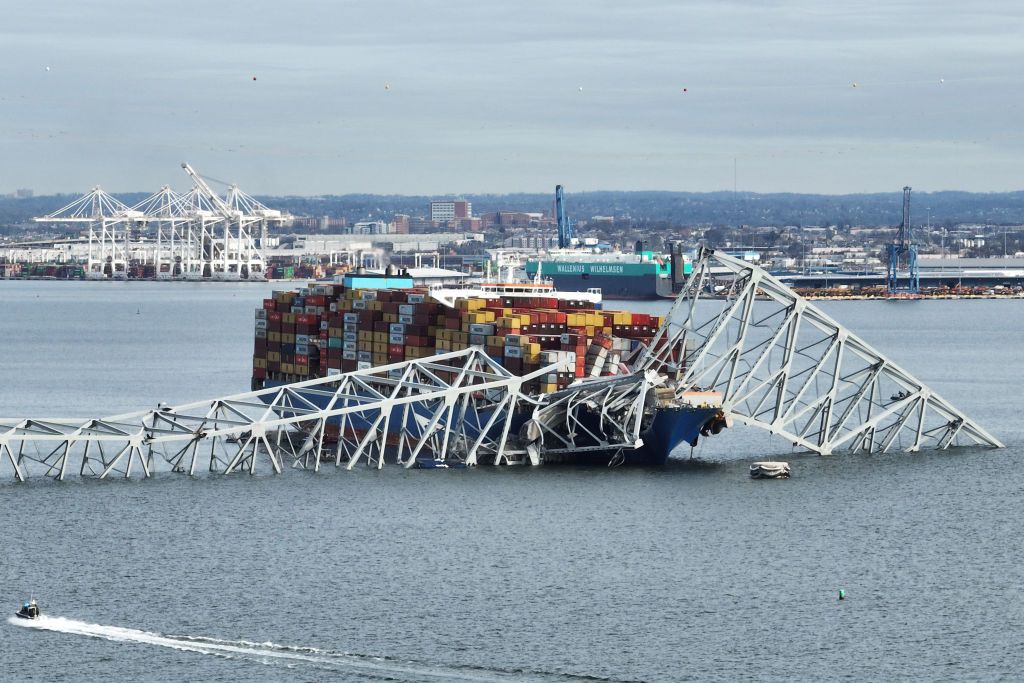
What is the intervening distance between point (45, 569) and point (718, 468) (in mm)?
30318

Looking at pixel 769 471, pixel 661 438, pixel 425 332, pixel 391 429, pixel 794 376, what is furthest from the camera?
pixel 425 332

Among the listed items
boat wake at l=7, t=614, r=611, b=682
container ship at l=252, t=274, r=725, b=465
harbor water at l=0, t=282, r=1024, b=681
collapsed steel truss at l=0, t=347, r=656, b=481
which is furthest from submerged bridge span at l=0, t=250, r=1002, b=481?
boat wake at l=7, t=614, r=611, b=682

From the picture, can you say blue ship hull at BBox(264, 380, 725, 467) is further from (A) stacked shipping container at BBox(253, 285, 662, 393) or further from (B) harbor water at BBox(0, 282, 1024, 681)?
(A) stacked shipping container at BBox(253, 285, 662, 393)

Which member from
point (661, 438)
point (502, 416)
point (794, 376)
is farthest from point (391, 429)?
point (794, 376)

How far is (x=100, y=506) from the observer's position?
62.9 m

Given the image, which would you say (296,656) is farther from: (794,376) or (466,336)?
(794,376)

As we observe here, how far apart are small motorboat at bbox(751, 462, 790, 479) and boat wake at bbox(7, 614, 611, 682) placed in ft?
95.0

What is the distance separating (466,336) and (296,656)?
3975cm

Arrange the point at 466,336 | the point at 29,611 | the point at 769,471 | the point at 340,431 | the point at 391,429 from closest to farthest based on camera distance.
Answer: the point at 29,611
the point at 769,471
the point at 340,431
the point at 391,429
the point at 466,336

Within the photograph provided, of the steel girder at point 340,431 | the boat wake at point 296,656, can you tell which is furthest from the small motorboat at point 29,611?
the steel girder at point 340,431

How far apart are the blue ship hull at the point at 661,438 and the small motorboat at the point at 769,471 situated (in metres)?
2.66

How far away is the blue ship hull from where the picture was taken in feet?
236

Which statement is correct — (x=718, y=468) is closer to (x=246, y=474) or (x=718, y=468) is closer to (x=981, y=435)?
(x=981, y=435)

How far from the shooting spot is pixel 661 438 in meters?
72.6
